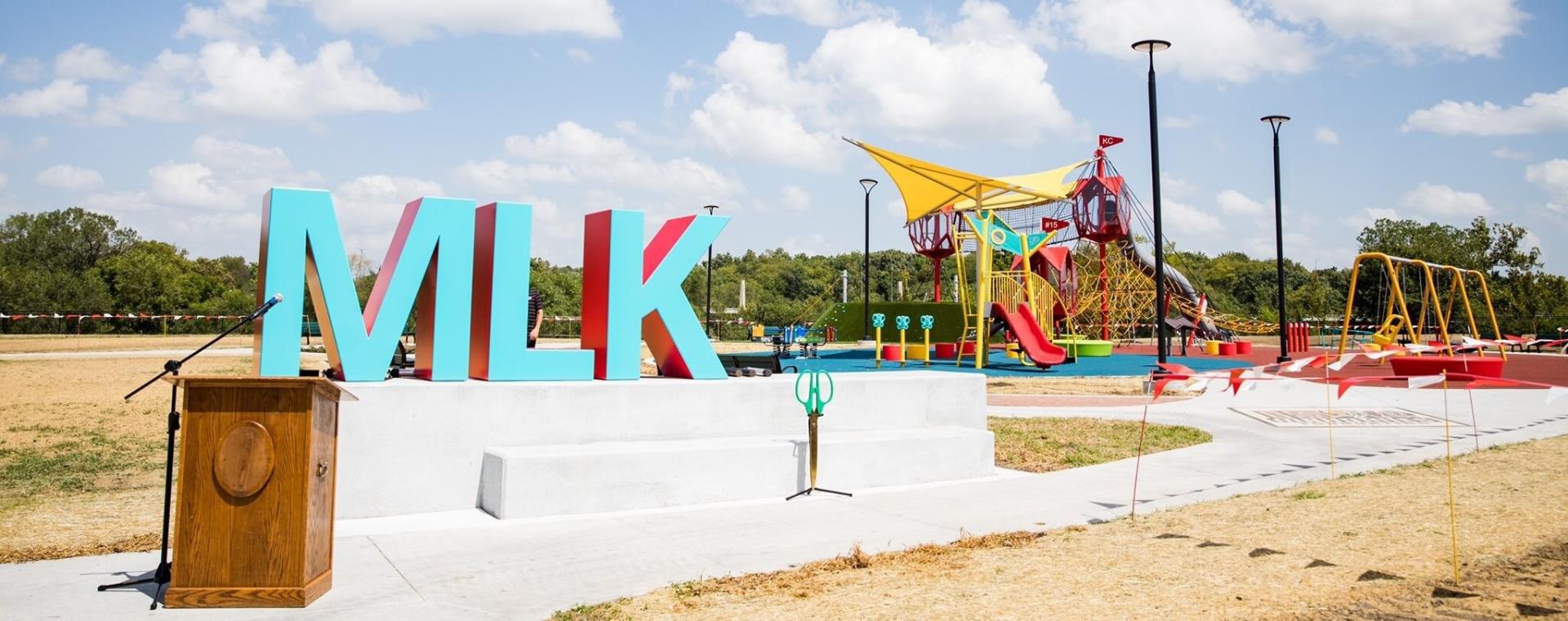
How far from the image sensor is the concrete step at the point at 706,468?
8.84 meters

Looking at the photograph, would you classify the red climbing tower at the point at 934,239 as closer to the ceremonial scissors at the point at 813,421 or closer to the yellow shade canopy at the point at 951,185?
the yellow shade canopy at the point at 951,185

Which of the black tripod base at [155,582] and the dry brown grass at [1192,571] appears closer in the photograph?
the dry brown grass at [1192,571]

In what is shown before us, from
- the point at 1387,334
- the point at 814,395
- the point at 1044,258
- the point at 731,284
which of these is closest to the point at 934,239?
the point at 1044,258

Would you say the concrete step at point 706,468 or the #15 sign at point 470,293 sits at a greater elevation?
the #15 sign at point 470,293

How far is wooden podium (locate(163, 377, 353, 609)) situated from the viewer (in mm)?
5871

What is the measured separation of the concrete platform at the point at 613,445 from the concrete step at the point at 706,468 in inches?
0.5

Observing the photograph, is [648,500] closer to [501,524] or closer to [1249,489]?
[501,524]

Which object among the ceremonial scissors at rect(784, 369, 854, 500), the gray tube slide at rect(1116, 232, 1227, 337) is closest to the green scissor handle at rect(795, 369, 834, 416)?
the ceremonial scissors at rect(784, 369, 854, 500)

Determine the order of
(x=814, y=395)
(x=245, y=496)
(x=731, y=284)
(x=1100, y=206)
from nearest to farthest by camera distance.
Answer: (x=245, y=496)
(x=814, y=395)
(x=1100, y=206)
(x=731, y=284)

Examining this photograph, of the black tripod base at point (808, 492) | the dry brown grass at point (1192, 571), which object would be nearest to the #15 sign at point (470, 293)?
the black tripod base at point (808, 492)

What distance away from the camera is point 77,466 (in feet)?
37.0

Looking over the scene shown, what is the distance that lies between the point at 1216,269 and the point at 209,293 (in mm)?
86323

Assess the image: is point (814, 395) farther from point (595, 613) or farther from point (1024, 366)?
point (1024, 366)

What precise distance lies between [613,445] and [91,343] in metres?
41.9
